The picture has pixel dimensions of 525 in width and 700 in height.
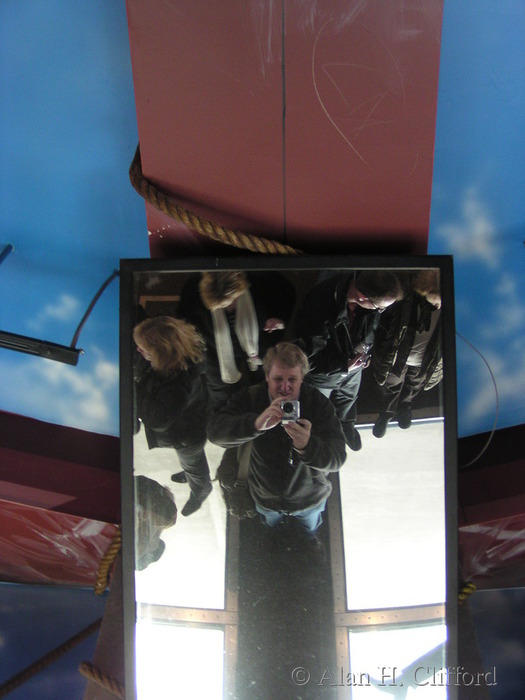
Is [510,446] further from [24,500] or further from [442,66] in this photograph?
[24,500]

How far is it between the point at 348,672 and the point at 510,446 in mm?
797

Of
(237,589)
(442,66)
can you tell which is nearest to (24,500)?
(237,589)

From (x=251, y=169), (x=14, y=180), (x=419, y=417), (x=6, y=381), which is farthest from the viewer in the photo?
(x=6, y=381)

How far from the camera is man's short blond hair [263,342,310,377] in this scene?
1.19 m

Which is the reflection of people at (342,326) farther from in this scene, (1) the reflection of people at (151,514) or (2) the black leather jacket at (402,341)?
(1) the reflection of people at (151,514)

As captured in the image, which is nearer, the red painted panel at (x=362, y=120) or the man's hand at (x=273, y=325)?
the red painted panel at (x=362, y=120)

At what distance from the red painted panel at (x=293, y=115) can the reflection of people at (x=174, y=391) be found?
0.19 meters

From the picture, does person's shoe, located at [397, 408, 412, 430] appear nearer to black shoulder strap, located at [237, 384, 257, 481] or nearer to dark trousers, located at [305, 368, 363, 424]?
dark trousers, located at [305, 368, 363, 424]

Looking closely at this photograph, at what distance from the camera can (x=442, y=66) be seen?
118 centimetres

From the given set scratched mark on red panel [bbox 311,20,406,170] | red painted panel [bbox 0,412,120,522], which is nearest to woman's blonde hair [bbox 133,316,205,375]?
scratched mark on red panel [bbox 311,20,406,170]

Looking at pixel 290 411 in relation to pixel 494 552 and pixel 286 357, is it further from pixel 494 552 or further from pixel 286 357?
pixel 494 552

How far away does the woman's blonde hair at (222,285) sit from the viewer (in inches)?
46.0

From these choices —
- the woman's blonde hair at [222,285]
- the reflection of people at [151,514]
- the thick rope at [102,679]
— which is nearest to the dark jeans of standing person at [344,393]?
the woman's blonde hair at [222,285]

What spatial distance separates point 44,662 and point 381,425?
1594 millimetres
